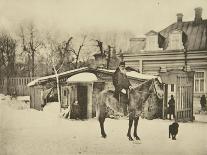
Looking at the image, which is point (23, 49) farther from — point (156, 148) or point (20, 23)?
point (156, 148)

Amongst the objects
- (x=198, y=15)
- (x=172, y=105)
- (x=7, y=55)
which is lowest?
(x=172, y=105)

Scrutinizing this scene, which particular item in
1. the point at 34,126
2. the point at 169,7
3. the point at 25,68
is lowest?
the point at 34,126

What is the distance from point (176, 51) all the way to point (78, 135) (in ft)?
3.06

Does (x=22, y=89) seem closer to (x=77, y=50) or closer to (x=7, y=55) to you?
(x=7, y=55)

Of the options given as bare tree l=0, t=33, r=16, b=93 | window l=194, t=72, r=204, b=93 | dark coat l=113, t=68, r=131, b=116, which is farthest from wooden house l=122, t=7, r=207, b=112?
bare tree l=0, t=33, r=16, b=93

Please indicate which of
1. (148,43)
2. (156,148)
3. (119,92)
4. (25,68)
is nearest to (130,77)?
(119,92)

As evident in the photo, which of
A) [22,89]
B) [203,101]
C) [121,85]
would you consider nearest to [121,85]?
[121,85]

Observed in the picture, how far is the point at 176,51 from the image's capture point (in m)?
2.42

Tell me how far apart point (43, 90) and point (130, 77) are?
63 centimetres

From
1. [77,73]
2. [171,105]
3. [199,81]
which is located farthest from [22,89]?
[199,81]

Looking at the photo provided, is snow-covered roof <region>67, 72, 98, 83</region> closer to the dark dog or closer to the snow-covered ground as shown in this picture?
the snow-covered ground

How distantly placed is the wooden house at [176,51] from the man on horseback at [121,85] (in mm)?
78

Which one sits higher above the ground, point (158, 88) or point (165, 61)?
point (165, 61)

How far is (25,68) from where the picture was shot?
242 cm
